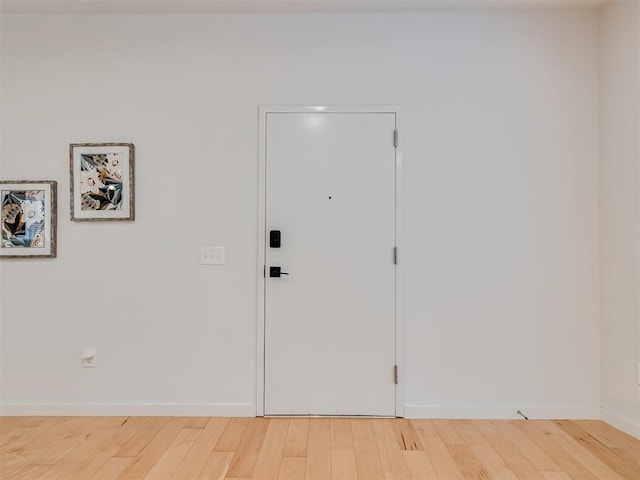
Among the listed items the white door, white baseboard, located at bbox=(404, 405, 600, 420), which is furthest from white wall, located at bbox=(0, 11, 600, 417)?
the white door

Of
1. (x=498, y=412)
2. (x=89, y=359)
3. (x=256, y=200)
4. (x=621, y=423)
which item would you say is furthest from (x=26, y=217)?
(x=621, y=423)

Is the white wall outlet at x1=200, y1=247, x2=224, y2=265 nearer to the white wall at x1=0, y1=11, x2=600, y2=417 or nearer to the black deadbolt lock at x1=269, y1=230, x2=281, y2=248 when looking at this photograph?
the white wall at x1=0, y1=11, x2=600, y2=417

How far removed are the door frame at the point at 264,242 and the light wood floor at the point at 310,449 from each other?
257 mm

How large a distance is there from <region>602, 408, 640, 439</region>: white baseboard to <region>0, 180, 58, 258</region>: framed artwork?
3884mm

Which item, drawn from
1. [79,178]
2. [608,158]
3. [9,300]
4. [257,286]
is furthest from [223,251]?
[608,158]

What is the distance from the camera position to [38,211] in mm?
2701

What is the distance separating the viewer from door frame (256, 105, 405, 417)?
2.63 metres

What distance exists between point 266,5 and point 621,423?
3550 mm

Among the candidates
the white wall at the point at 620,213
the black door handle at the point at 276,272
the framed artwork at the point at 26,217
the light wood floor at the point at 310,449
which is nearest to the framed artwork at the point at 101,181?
the framed artwork at the point at 26,217

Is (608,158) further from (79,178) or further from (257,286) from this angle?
(79,178)

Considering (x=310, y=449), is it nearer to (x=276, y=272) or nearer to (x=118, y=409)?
(x=276, y=272)

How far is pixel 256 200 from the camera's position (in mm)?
2688

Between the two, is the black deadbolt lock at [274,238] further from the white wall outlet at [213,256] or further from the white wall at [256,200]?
the white wall outlet at [213,256]

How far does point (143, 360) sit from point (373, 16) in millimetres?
2863
